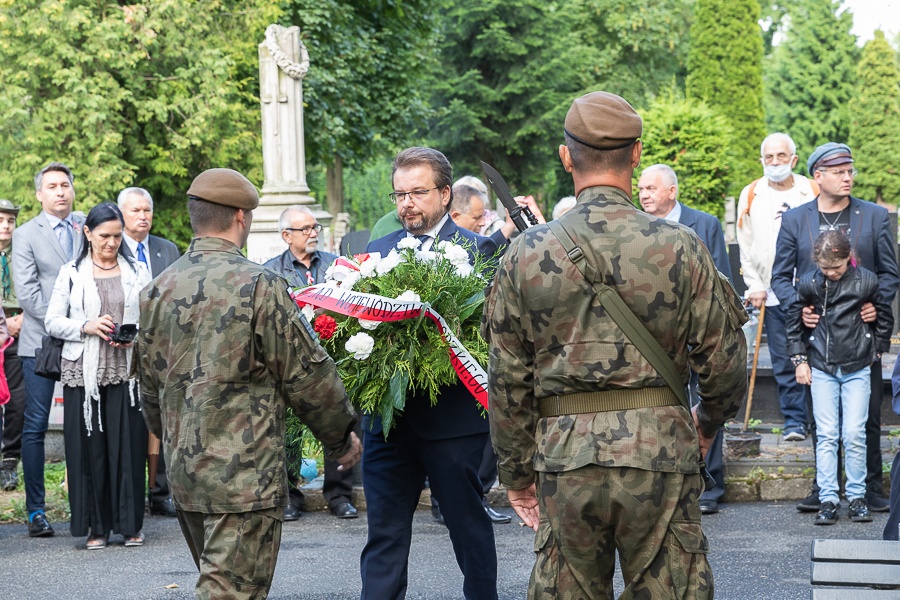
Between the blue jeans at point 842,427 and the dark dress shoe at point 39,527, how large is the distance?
5142mm

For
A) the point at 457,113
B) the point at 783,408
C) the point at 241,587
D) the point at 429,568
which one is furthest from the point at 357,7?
the point at 241,587

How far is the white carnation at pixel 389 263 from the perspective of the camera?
504 centimetres

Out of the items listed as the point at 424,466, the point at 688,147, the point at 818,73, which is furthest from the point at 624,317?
the point at 818,73

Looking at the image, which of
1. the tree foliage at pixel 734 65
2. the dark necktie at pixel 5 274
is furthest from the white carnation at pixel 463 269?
the tree foliage at pixel 734 65

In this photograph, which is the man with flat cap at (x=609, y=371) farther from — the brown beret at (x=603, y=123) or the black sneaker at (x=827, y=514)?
the black sneaker at (x=827, y=514)

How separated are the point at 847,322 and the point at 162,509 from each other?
4952mm

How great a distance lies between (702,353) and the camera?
3748 millimetres

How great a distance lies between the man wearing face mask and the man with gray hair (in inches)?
139

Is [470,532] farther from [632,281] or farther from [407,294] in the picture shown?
[632,281]

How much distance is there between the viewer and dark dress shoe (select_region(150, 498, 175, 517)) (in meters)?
8.61

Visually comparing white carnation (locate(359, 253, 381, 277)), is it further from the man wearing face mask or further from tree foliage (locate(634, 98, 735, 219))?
tree foliage (locate(634, 98, 735, 219))

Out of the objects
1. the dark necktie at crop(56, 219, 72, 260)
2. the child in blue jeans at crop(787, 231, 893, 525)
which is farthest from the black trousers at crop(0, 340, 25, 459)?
the child in blue jeans at crop(787, 231, 893, 525)

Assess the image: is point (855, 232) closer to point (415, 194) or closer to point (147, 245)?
point (415, 194)

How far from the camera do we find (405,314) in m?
4.90
